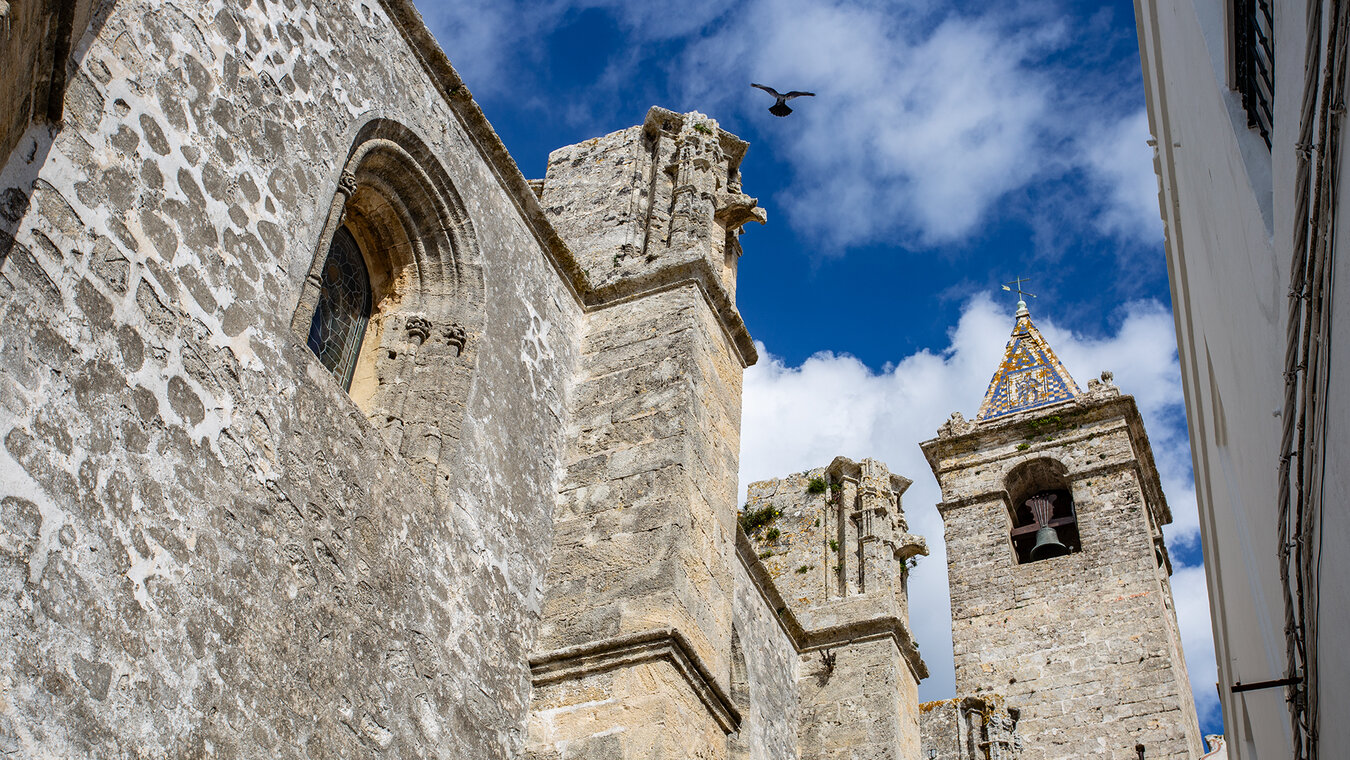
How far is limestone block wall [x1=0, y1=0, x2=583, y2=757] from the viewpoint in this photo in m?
3.90

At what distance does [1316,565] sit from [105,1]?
411 centimetres

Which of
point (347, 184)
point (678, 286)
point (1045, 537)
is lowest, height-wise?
point (347, 184)

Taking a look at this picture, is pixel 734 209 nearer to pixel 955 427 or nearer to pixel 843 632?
pixel 843 632

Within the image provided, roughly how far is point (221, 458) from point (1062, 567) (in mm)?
17506

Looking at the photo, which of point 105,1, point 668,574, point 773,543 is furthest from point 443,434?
point 773,543

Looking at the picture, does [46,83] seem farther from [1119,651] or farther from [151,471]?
[1119,651]

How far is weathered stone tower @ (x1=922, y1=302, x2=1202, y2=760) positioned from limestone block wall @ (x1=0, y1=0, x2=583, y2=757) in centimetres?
1362

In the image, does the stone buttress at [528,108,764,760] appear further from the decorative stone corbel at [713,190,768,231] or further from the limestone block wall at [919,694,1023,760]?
the limestone block wall at [919,694,1023,760]

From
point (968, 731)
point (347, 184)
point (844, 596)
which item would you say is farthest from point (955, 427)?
point (347, 184)

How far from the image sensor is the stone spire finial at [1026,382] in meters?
23.0

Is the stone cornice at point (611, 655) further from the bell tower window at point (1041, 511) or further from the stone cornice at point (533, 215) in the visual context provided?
the bell tower window at point (1041, 511)

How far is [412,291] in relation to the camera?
696 cm

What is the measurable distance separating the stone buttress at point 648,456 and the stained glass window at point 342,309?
1452 millimetres

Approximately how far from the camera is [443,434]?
636 cm
